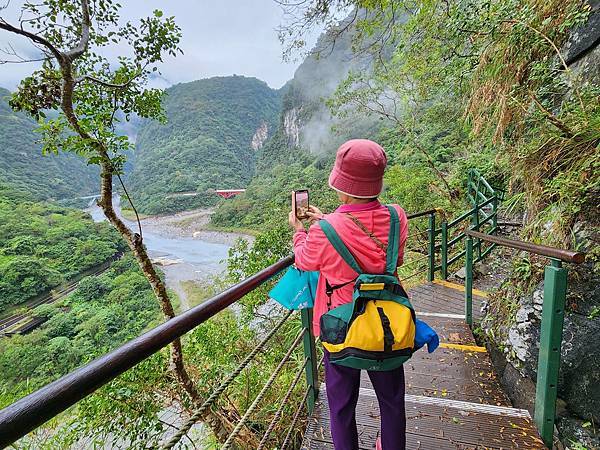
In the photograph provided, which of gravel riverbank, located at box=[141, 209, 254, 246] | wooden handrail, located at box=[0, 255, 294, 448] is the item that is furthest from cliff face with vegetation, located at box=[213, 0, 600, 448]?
gravel riverbank, located at box=[141, 209, 254, 246]

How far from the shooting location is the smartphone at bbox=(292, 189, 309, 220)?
1.25 meters

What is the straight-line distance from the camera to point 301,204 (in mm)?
1269

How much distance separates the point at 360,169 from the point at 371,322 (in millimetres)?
488

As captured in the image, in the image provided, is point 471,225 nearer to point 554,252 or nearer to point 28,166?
point 554,252

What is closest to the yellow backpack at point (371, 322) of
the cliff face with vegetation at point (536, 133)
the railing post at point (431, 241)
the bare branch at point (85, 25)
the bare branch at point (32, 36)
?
the cliff face with vegetation at point (536, 133)

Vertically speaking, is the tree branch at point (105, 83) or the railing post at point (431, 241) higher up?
the tree branch at point (105, 83)

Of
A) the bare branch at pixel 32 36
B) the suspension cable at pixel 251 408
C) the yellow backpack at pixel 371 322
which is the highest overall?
the bare branch at pixel 32 36

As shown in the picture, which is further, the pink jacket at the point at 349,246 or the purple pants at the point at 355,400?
the purple pants at the point at 355,400

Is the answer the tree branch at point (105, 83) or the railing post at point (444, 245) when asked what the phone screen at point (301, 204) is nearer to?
the railing post at point (444, 245)

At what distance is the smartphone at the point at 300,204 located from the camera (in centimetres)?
125

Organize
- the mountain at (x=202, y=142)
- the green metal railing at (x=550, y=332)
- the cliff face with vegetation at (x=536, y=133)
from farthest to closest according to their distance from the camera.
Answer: the mountain at (x=202, y=142) < the cliff face with vegetation at (x=536, y=133) < the green metal railing at (x=550, y=332)

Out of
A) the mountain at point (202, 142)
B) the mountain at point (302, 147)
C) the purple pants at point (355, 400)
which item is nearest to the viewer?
the purple pants at point (355, 400)

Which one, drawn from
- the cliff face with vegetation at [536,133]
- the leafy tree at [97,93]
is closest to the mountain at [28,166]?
the leafy tree at [97,93]

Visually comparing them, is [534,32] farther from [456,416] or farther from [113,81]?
[113,81]
